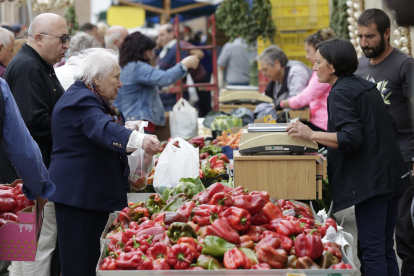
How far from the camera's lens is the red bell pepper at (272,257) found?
A: 2.23 meters

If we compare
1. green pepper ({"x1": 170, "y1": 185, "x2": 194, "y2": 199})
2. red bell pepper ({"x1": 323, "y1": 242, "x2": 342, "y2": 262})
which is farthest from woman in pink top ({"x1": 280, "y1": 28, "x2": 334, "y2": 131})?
red bell pepper ({"x1": 323, "y1": 242, "x2": 342, "y2": 262})

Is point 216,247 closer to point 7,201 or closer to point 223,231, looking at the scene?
point 223,231

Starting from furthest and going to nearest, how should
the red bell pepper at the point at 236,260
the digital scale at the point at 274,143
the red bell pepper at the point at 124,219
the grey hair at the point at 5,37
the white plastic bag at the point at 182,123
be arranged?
the white plastic bag at the point at 182,123 → the grey hair at the point at 5,37 → the digital scale at the point at 274,143 → the red bell pepper at the point at 124,219 → the red bell pepper at the point at 236,260

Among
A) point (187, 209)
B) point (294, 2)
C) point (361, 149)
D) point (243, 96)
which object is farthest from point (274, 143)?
point (294, 2)

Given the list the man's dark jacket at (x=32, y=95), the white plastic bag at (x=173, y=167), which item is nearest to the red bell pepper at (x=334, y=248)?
the white plastic bag at (x=173, y=167)

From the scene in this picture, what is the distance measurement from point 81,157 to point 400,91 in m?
2.38

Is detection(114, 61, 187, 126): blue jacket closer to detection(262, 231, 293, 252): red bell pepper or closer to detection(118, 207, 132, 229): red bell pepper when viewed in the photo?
detection(118, 207, 132, 229): red bell pepper

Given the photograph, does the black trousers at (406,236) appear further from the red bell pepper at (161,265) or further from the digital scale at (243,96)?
the digital scale at (243,96)

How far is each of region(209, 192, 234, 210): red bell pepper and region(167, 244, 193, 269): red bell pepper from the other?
1.32ft

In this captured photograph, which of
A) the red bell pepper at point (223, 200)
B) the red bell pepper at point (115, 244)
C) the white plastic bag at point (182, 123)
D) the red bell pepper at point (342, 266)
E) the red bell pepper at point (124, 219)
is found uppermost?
the white plastic bag at point (182, 123)

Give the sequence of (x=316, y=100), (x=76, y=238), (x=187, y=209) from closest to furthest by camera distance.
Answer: (x=187, y=209) < (x=76, y=238) < (x=316, y=100)

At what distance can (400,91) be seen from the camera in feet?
12.4

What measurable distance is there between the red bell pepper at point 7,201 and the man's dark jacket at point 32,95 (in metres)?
0.81

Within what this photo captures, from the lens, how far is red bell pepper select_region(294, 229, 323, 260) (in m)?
2.27
